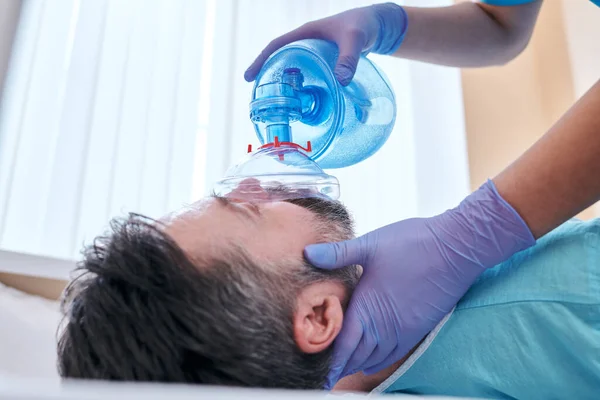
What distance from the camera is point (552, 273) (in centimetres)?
81

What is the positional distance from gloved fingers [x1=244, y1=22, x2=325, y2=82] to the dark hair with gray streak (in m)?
0.55

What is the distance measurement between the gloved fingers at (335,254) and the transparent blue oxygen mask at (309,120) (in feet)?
0.55

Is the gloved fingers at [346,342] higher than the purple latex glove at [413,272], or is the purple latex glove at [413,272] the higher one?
the purple latex glove at [413,272]

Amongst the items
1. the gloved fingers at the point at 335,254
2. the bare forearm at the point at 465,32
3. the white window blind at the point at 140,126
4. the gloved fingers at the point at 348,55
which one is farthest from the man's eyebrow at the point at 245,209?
the white window blind at the point at 140,126

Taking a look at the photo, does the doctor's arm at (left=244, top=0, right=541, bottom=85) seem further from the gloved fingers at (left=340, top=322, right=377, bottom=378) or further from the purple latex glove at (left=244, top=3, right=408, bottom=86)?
the gloved fingers at (left=340, top=322, right=377, bottom=378)

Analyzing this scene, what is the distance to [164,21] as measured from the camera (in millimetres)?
2043

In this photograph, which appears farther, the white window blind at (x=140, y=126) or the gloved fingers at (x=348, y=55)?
the white window blind at (x=140, y=126)

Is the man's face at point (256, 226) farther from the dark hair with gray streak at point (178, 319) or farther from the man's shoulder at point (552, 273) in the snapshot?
the man's shoulder at point (552, 273)

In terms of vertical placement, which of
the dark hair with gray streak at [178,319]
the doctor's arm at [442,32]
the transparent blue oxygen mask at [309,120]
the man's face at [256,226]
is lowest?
the dark hair with gray streak at [178,319]

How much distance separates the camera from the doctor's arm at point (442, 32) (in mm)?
1250

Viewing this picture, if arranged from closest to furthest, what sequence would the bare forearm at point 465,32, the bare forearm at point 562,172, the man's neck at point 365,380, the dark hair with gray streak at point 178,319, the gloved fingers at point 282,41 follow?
the dark hair with gray streak at point 178,319
the bare forearm at point 562,172
the man's neck at point 365,380
the gloved fingers at point 282,41
the bare forearm at point 465,32

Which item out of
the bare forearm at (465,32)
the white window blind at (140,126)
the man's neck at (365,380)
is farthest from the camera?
the white window blind at (140,126)

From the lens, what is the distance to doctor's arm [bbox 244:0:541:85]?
125 cm

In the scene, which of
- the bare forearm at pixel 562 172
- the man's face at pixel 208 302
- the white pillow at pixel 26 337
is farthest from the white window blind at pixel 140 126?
the bare forearm at pixel 562 172
